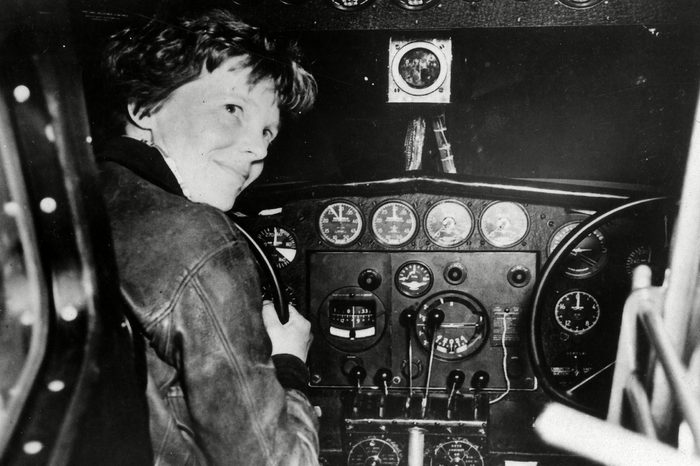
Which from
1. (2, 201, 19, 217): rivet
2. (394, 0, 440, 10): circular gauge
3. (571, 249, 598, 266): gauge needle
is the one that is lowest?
(571, 249, 598, 266): gauge needle

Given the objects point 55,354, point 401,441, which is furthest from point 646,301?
point 401,441

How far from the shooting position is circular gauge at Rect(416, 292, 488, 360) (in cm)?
175

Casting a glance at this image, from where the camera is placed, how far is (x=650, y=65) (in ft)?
5.86

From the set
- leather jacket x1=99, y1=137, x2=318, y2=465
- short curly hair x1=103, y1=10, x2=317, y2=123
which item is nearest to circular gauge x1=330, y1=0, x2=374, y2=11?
short curly hair x1=103, y1=10, x2=317, y2=123

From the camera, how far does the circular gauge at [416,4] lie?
4.75 feet

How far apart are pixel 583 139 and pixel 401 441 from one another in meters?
1.35

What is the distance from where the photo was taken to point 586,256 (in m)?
1.70

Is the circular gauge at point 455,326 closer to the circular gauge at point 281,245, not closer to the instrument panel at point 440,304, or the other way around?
the instrument panel at point 440,304

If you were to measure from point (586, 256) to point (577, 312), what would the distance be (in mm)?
196

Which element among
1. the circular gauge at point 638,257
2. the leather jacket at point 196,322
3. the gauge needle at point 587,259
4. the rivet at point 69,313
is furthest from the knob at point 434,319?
the rivet at point 69,313

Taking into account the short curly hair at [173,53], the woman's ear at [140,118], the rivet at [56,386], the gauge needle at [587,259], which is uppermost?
the short curly hair at [173,53]

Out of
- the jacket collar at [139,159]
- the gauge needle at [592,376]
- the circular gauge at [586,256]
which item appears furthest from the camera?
the circular gauge at [586,256]

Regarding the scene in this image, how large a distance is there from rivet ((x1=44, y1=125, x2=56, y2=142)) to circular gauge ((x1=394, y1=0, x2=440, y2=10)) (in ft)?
3.51

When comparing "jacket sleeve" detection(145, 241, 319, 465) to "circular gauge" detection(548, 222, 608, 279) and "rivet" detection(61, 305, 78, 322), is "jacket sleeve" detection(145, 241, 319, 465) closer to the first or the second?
"rivet" detection(61, 305, 78, 322)
